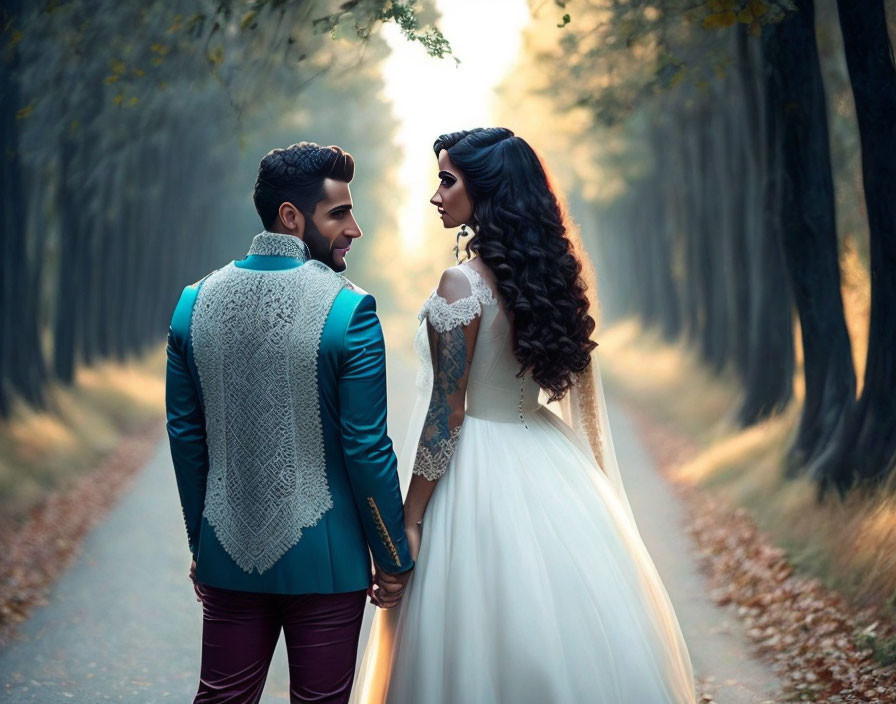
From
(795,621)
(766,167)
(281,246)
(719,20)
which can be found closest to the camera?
(281,246)

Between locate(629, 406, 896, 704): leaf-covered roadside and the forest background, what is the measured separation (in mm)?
218

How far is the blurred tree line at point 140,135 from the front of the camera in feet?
29.3

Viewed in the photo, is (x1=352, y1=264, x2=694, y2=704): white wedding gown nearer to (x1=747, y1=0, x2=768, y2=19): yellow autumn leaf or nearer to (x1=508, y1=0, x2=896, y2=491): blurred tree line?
(x1=508, y1=0, x2=896, y2=491): blurred tree line

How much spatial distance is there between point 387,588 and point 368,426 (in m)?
0.77

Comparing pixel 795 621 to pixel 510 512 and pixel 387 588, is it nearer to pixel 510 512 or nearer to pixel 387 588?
pixel 510 512

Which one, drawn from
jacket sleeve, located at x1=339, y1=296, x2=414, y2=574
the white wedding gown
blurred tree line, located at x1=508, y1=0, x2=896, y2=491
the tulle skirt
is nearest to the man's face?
jacket sleeve, located at x1=339, y1=296, x2=414, y2=574

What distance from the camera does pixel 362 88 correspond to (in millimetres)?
26422

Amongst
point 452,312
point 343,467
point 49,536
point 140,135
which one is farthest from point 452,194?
point 140,135

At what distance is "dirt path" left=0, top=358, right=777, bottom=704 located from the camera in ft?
24.1

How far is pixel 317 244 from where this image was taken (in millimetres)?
4406

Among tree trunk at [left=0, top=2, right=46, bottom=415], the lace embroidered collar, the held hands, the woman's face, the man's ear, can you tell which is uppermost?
tree trunk at [left=0, top=2, right=46, bottom=415]

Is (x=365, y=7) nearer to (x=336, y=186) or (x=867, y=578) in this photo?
(x=336, y=186)

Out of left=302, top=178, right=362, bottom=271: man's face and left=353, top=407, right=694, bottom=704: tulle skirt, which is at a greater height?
left=302, top=178, right=362, bottom=271: man's face

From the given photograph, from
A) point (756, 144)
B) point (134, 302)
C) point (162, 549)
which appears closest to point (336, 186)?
point (162, 549)
